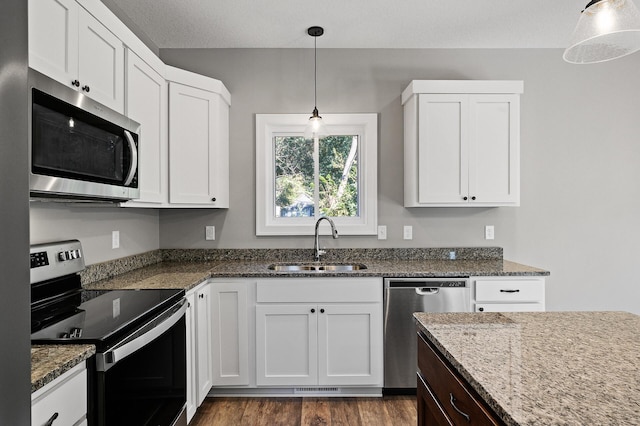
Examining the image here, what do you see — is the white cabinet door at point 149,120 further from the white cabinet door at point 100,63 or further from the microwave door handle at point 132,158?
the microwave door handle at point 132,158

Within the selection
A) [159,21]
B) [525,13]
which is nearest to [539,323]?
[525,13]

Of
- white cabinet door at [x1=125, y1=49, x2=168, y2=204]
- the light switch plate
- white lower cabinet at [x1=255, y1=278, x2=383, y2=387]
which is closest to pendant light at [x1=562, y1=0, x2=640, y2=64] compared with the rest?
white lower cabinet at [x1=255, y1=278, x2=383, y2=387]

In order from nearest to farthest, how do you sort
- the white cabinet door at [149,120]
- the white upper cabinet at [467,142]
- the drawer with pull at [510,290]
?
1. the white cabinet door at [149,120]
2. the drawer with pull at [510,290]
3. the white upper cabinet at [467,142]

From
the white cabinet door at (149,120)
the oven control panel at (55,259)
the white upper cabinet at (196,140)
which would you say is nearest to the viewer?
the oven control panel at (55,259)

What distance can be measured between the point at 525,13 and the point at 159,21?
2615mm

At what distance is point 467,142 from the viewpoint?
9.08 ft

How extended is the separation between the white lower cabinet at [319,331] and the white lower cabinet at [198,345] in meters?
0.33

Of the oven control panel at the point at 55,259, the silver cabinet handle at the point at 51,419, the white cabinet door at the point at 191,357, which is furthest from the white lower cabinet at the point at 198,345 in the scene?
the silver cabinet handle at the point at 51,419

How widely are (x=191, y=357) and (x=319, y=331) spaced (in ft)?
2.73

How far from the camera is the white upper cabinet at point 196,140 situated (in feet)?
8.57

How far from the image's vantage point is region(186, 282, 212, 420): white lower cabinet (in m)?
2.13

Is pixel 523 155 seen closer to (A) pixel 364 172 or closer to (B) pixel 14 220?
(A) pixel 364 172

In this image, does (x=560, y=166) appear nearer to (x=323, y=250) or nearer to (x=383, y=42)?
(x=383, y=42)

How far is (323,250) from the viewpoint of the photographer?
3086mm
